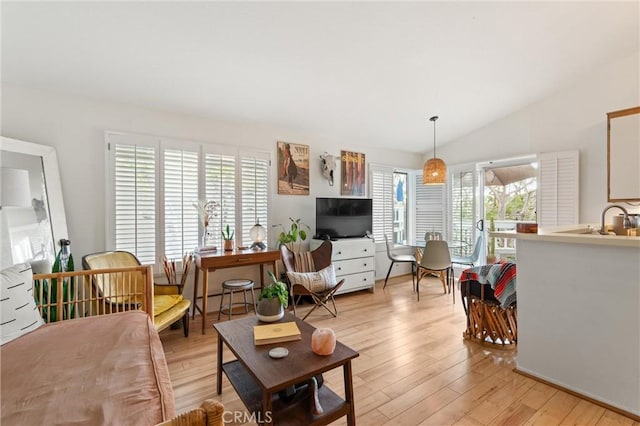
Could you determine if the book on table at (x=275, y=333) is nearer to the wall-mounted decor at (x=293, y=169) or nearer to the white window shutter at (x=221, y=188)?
the white window shutter at (x=221, y=188)

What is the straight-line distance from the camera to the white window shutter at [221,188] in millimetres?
3586

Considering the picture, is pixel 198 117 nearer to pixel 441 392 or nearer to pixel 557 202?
pixel 441 392

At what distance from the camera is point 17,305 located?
161cm

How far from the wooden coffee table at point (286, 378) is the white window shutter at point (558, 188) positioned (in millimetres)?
4061

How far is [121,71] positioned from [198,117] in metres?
0.98

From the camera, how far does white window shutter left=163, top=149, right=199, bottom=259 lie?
10.9 feet

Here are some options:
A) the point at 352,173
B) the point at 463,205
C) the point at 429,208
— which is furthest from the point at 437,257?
the point at 352,173

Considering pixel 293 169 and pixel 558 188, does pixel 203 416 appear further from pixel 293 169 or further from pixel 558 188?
→ pixel 558 188

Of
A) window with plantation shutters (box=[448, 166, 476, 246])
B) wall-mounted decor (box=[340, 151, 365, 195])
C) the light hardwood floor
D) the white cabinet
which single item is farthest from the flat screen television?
window with plantation shutters (box=[448, 166, 476, 246])

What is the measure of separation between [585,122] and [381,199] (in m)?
2.93

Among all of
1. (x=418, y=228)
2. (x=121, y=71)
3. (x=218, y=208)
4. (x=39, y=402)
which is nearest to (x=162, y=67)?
(x=121, y=71)

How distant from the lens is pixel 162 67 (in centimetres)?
264

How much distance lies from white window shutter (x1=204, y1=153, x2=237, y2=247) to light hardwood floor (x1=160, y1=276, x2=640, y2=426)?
46.0 inches

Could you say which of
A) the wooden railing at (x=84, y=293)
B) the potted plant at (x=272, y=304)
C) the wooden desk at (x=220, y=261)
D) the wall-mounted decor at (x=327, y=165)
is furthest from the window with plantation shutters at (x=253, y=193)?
the potted plant at (x=272, y=304)
